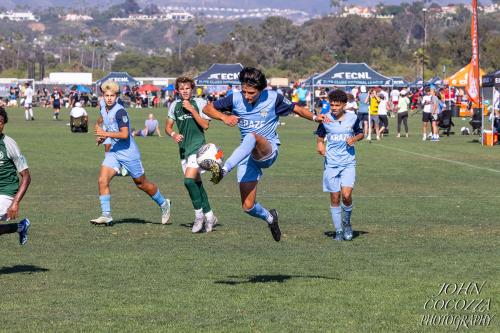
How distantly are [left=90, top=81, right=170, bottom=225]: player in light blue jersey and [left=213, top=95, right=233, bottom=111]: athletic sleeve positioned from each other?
3.74m

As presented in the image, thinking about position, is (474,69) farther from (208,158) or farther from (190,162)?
(208,158)

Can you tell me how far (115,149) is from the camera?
50.4 ft

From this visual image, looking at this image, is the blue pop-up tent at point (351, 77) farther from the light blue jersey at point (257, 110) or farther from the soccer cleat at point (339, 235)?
the light blue jersey at point (257, 110)

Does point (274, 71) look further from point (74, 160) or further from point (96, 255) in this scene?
point (96, 255)

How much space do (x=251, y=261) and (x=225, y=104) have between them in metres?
1.92

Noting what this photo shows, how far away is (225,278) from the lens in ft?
36.1

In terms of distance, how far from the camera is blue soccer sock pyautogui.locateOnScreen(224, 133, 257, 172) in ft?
34.8

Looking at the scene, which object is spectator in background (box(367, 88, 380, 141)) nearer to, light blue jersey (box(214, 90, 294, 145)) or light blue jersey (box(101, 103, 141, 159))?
light blue jersey (box(101, 103, 141, 159))

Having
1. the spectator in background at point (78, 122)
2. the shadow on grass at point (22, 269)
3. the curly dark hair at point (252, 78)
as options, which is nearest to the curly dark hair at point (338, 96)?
the curly dark hair at point (252, 78)

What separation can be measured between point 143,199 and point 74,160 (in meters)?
10.3

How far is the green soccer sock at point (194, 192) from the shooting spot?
1499 centimetres

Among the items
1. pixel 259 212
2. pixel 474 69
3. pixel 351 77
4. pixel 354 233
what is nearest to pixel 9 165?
pixel 259 212

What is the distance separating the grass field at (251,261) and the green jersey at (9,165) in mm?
893

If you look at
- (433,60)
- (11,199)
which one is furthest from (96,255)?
(433,60)
